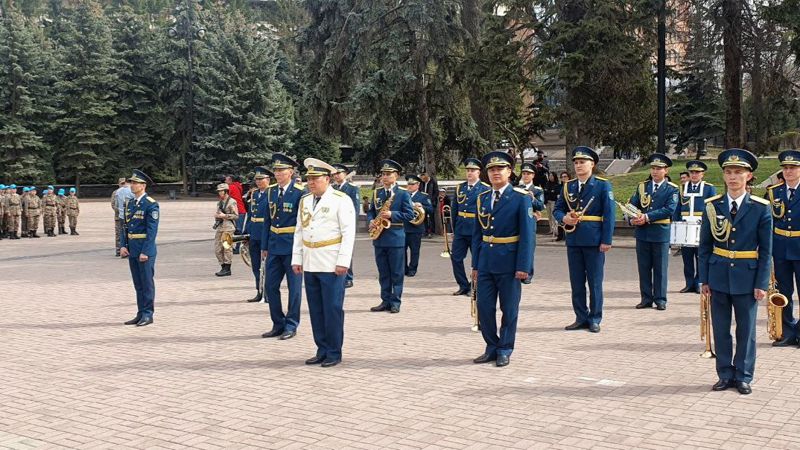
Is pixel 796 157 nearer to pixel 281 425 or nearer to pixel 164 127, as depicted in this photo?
pixel 281 425

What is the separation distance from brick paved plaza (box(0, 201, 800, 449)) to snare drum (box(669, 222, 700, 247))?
88 centimetres

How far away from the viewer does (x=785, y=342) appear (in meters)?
9.38

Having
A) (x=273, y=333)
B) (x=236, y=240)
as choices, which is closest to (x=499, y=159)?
(x=273, y=333)

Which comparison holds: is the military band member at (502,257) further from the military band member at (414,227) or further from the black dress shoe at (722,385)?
the military band member at (414,227)

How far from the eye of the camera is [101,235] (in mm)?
28953

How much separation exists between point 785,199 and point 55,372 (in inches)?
305

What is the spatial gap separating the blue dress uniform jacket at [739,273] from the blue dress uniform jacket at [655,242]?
14.7ft

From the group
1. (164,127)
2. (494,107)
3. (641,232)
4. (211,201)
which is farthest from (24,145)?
(641,232)

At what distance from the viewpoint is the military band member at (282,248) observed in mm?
10305

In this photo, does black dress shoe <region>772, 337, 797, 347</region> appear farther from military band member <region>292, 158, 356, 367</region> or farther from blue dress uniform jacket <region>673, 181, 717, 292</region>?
military band member <region>292, 158, 356, 367</region>

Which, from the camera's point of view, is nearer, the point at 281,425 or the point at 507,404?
the point at 281,425

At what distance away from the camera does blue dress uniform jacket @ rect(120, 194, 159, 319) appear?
11.4m

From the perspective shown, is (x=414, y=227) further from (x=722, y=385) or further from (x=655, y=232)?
(x=722, y=385)

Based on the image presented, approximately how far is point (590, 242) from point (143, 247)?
18.4ft
